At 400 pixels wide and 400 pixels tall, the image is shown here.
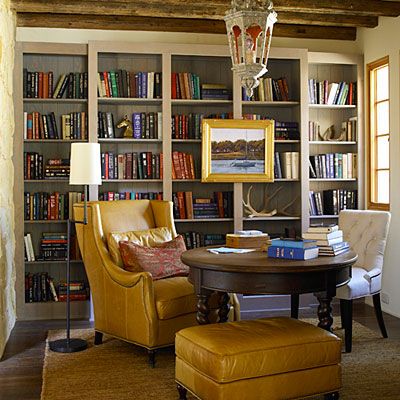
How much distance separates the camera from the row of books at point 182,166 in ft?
20.6

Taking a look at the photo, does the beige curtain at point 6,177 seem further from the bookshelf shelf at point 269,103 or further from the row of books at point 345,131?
the row of books at point 345,131

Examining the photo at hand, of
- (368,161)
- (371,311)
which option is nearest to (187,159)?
(368,161)

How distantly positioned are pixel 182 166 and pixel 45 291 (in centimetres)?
172

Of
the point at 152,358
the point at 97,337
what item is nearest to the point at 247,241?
the point at 152,358

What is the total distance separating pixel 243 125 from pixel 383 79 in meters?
1.42

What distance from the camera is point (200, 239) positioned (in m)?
6.41

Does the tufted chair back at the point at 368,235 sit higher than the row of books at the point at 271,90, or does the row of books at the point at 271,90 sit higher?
the row of books at the point at 271,90

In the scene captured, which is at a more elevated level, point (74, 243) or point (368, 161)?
point (368, 161)

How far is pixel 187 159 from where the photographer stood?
6.30 m

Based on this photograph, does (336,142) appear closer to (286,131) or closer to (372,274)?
(286,131)

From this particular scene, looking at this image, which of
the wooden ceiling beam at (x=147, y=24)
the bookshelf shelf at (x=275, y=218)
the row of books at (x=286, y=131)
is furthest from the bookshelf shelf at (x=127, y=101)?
the bookshelf shelf at (x=275, y=218)

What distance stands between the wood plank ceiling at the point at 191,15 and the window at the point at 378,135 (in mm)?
480

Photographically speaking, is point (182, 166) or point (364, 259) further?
point (182, 166)

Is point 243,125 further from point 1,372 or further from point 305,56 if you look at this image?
point 1,372
